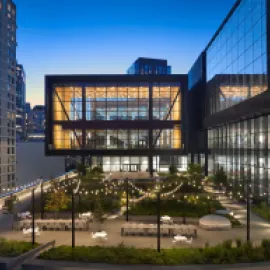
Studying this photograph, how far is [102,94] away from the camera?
6116 centimetres

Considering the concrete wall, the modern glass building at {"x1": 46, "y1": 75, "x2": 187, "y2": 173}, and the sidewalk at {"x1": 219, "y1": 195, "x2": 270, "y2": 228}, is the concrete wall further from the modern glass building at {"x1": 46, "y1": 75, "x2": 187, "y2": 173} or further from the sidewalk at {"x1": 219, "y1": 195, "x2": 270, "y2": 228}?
the sidewalk at {"x1": 219, "y1": 195, "x2": 270, "y2": 228}

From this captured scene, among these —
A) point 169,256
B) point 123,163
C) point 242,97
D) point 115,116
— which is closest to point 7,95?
point 115,116

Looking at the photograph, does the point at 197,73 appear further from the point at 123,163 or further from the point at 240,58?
the point at 240,58

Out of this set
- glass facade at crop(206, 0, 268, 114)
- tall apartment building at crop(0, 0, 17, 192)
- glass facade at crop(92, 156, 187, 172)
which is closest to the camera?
glass facade at crop(206, 0, 268, 114)

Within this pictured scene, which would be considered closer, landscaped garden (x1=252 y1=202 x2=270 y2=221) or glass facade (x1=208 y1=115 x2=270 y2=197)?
landscaped garden (x1=252 y1=202 x2=270 y2=221)

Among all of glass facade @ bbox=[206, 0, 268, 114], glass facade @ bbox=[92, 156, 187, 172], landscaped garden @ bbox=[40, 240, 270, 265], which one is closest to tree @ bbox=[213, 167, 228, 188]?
glass facade @ bbox=[206, 0, 268, 114]

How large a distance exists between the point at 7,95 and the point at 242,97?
53.3 meters

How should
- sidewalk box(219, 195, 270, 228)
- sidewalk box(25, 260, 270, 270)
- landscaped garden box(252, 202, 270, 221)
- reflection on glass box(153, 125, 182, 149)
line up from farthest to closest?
reflection on glass box(153, 125, 182, 149), landscaped garden box(252, 202, 270, 221), sidewalk box(219, 195, 270, 228), sidewalk box(25, 260, 270, 270)

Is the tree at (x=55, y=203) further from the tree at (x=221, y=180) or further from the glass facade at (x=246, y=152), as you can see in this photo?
the tree at (x=221, y=180)

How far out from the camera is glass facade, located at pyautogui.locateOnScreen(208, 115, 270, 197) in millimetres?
31312

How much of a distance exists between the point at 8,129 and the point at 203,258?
63430 millimetres

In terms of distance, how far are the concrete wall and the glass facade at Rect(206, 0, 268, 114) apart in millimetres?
46391

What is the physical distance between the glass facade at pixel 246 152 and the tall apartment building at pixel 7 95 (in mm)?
44295

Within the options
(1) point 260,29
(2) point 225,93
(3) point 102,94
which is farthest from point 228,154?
(3) point 102,94
